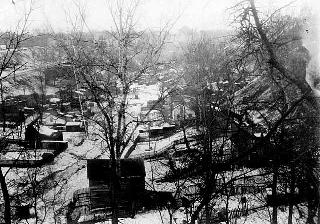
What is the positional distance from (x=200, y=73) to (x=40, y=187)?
1544 cm

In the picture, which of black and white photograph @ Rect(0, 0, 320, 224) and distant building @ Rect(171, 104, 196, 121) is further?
distant building @ Rect(171, 104, 196, 121)

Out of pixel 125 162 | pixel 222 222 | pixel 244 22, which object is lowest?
pixel 222 222

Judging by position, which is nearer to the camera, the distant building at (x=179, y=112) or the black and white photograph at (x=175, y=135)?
the black and white photograph at (x=175, y=135)

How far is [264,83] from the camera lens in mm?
41438

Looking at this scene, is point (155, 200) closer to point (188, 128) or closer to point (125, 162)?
point (125, 162)

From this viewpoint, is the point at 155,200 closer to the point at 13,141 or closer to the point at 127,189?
the point at 127,189

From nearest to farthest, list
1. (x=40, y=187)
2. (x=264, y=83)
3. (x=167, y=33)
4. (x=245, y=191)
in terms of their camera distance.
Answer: (x=167, y=33), (x=245, y=191), (x=40, y=187), (x=264, y=83)

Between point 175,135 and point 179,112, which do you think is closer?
point 175,135

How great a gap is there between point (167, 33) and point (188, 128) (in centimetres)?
2805

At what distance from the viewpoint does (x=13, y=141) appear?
35.5 meters

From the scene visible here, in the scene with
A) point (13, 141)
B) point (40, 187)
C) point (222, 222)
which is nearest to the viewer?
point (222, 222)

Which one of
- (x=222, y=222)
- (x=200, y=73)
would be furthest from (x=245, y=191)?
(x=200, y=73)

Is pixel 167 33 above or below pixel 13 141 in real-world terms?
above

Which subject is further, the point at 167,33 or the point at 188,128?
the point at 188,128
